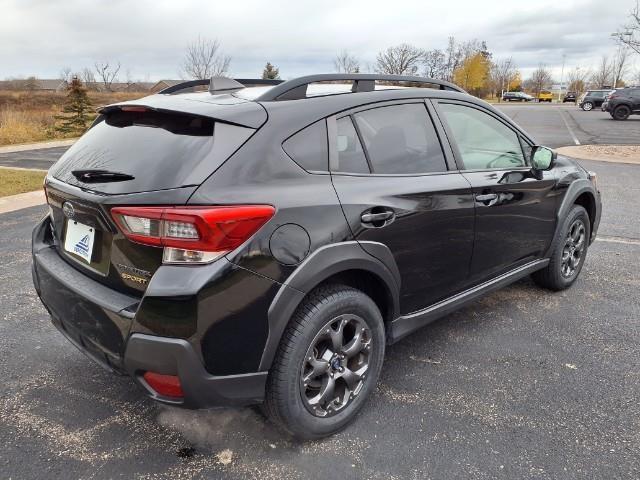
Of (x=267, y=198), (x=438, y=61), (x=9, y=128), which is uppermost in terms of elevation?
(x=438, y=61)

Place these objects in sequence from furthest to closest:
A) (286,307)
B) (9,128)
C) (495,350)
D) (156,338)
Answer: (9,128)
(495,350)
(286,307)
(156,338)

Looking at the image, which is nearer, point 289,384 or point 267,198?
point 267,198

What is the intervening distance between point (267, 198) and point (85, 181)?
0.89m

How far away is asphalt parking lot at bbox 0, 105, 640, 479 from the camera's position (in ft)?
7.39

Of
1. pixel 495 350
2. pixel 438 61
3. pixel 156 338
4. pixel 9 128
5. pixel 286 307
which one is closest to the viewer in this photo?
pixel 156 338

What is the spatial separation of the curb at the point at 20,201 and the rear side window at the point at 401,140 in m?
6.51

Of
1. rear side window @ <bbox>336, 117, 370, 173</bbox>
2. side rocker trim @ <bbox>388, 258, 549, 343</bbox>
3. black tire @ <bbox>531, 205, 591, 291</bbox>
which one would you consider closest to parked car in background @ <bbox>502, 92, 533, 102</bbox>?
black tire @ <bbox>531, 205, 591, 291</bbox>

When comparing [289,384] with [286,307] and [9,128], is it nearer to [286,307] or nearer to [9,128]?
[286,307]

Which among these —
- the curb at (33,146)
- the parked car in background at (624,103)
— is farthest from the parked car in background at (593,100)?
the curb at (33,146)

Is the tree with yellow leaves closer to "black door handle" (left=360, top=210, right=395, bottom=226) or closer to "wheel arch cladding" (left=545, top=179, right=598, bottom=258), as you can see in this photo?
"wheel arch cladding" (left=545, top=179, right=598, bottom=258)

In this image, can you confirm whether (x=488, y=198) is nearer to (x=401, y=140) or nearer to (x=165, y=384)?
(x=401, y=140)

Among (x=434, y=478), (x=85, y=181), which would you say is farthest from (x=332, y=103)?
(x=434, y=478)

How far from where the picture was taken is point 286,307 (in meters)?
2.12

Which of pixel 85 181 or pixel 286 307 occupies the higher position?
pixel 85 181
